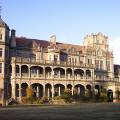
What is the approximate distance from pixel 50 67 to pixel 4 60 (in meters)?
10.4

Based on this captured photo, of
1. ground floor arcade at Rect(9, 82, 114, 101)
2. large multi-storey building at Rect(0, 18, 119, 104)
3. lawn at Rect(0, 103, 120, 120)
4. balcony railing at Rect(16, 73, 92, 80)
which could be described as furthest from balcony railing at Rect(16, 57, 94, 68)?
lawn at Rect(0, 103, 120, 120)

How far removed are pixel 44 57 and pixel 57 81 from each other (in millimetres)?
7028

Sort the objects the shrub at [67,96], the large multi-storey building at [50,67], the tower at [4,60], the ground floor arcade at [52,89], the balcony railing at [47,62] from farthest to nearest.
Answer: the balcony railing at [47,62], the large multi-storey building at [50,67], the ground floor arcade at [52,89], the shrub at [67,96], the tower at [4,60]

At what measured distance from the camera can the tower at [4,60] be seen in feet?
222

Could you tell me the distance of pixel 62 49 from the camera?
269 ft

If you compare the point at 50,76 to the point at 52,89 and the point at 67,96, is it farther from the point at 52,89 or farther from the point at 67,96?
the point at 67,96

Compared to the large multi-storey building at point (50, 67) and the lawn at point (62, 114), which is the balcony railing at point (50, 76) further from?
the lawn at point (62, 114)

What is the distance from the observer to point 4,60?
69000mm

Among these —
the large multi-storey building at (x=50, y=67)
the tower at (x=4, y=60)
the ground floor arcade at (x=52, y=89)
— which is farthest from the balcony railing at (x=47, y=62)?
the ground floor arcade at (x=52, y=89)

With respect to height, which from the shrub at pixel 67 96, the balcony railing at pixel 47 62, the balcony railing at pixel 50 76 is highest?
the balcony railing at pixel 47 62

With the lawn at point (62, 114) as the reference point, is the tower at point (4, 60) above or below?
above

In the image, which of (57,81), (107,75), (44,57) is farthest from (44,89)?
(107,75)

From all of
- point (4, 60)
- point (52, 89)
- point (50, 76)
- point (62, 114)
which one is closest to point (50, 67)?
point (50, 76)


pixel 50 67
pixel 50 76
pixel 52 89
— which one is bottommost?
pixel 52 89
